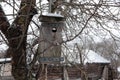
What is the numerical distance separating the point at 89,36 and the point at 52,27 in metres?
1.06

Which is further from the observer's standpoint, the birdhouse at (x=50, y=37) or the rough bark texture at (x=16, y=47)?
the rough bark texture at (x=16, y=47)

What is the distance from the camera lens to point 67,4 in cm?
452

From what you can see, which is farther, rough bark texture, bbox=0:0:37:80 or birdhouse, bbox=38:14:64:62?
rough bark texture, bbox=0:0:37:80

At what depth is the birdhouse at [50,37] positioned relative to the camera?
415 centimetres

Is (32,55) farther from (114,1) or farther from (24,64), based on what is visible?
(114,1)

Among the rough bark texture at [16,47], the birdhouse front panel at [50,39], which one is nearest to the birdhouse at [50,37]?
the birdhouse front panel at [50,39]

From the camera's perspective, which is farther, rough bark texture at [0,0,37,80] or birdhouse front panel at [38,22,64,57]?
rough bark texture at [0,0,37,80]

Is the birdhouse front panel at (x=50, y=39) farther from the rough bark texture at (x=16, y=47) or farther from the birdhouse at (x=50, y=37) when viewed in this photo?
the rough bark texture at (x=16, y=47)

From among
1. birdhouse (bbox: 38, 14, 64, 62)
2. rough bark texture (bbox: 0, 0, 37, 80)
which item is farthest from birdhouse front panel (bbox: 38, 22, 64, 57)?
rough bark texture (bbox: 0, 0, 37, 80)

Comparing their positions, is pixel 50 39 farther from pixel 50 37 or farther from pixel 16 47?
pixel 16 47

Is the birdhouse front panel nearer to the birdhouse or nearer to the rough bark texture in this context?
the birdhouse

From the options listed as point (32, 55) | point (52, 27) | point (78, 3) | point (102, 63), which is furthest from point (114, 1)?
point (102, 63)

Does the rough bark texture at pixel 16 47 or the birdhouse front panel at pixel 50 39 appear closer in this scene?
the birdhouse front panel at pixel 50 39

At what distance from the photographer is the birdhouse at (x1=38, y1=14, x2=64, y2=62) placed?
13.6ft
